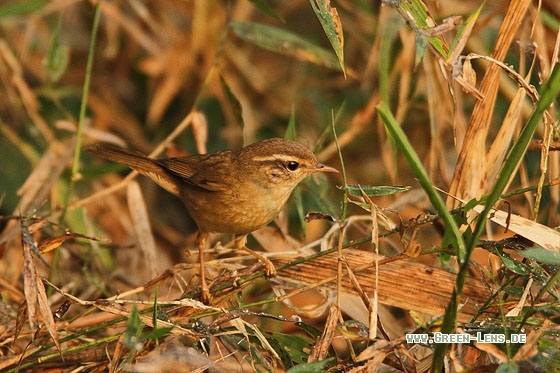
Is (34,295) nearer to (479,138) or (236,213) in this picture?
(236,213)

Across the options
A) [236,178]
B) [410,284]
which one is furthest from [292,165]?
[410,284]

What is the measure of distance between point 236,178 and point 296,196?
29cm

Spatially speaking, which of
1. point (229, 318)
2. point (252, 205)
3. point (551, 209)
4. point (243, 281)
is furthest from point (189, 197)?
point (551, 209)

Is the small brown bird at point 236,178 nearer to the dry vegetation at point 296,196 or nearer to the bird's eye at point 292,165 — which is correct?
the bird's eye at point 292,165

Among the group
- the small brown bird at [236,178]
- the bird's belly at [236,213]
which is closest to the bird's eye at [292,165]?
the small brown bird at [236,178]

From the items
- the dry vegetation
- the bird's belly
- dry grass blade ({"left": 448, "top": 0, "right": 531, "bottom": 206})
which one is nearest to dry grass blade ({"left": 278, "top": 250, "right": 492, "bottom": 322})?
the dry vegetation

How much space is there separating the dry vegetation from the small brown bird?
12 centimetres

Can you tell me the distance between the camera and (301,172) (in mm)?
3492

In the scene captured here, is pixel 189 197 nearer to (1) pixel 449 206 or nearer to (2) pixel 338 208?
(2) pixel 338 208

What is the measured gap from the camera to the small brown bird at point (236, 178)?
3453mm

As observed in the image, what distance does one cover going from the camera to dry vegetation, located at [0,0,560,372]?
2.38 meters

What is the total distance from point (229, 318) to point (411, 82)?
264cm

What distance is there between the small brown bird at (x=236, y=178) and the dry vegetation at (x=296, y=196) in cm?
12

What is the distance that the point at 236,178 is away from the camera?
11.9ft
